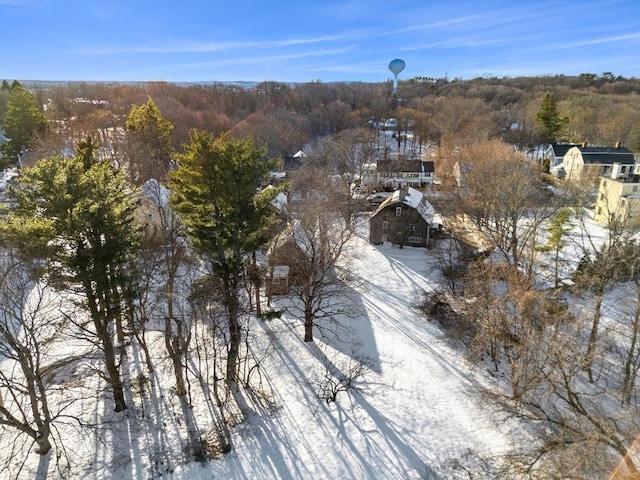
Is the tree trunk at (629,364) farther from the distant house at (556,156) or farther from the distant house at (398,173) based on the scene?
the distant house at (556,156)

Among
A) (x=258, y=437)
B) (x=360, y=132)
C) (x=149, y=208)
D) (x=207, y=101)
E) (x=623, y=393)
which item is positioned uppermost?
(x=207, y=101)

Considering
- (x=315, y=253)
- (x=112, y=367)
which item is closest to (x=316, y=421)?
(x=315, y=253)

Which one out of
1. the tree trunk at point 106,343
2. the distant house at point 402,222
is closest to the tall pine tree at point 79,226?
the tree trunk at point 106,343

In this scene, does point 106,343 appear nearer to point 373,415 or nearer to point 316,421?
point 316,421

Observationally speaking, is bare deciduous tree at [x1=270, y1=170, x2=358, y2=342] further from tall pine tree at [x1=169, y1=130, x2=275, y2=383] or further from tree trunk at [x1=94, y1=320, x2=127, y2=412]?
tree trunk at [x1=94, y1=320, x2=127, y2=412]

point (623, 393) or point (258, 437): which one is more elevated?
point (623, 393)

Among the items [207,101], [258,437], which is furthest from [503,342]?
[207,101]

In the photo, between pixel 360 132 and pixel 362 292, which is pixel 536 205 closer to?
pixel 362 292
